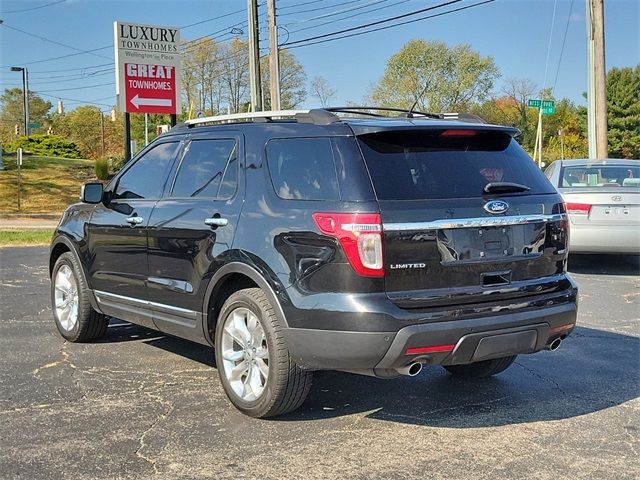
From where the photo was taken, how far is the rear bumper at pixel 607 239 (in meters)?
9.85

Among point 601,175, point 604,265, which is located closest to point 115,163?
point 604,265

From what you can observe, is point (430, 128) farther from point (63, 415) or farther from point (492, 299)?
point (63, 415)

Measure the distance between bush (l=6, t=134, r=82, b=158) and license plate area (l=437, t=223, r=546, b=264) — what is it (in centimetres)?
5291

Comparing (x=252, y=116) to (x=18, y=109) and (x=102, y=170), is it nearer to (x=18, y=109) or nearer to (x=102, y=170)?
(x=102, y=170)

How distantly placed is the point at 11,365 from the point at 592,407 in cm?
427

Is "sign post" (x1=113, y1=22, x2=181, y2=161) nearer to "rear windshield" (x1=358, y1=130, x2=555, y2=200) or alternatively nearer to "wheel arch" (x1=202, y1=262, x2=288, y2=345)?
"wheel arch" (x1=202, y1=262, x2=288, y2=345)

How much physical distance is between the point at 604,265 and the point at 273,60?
50.5ft

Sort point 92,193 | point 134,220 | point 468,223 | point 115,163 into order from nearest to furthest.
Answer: point 468,223 → point 134,220 → point 92,193 → point 115,163

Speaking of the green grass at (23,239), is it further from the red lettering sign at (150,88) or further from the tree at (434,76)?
the tree at (434,76)

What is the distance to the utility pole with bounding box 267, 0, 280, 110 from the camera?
78.1 feet

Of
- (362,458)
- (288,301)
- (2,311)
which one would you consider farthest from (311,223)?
(2,311)

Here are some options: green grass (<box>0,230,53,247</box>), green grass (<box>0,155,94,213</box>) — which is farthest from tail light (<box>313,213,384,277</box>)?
green grass (<box>0,155,94,213</box>)

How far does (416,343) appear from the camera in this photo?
3.80 m

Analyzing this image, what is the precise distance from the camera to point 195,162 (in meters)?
5.17
